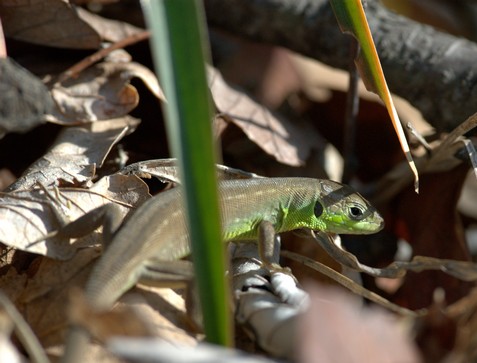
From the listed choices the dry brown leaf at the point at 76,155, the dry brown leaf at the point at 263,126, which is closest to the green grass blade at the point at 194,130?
the dry brown leaf at the point at 76,155

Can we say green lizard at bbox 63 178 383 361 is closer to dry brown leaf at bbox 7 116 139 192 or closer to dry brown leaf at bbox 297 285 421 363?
dry brown leaf at bbox 7 116 139 192

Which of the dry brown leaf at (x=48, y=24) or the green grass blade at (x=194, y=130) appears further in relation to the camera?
the dry brown leaf at (x=48, y=24)

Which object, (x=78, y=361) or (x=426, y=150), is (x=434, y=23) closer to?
(x=426, y=150)

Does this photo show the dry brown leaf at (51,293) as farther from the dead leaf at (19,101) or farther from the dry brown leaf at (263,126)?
the dry brown leaf at (263,126)

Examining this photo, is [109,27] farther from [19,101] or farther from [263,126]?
[19,101]

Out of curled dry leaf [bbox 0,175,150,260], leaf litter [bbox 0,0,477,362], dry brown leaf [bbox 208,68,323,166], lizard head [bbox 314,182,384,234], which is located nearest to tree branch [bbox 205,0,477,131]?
leaf litter [bbox 0,0,477,362]
